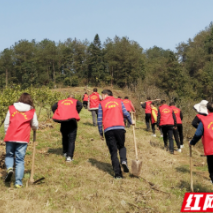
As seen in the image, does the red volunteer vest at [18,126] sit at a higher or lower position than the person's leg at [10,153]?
higher

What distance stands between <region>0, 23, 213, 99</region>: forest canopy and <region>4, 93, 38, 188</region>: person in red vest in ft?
142

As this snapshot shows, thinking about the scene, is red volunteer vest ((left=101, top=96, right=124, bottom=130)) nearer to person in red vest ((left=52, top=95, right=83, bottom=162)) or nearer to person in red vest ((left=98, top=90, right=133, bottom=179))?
person in red vest ((left=98, top=90, right=133, bottom=179))

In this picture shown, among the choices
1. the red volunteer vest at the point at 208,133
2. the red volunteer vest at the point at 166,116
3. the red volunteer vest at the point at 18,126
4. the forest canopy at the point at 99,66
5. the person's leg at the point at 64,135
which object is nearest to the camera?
the red volunteer vest at the point at 18,126

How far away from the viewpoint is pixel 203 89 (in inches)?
1980

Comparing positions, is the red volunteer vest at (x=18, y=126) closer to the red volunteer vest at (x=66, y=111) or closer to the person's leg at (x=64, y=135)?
the red volunteer vest at (x=66, y=111)

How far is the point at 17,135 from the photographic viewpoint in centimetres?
522

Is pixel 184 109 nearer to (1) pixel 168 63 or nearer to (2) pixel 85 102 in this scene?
(2) pixel 85 102

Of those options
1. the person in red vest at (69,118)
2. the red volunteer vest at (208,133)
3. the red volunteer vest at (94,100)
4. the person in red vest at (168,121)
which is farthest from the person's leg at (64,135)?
the red volunteer vest at (94,100)

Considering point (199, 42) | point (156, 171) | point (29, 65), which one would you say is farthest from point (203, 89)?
point (156, 171)

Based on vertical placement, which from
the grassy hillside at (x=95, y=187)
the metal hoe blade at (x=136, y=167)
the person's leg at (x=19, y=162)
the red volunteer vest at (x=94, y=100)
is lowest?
the grassy hillside at (x=95, y=187)

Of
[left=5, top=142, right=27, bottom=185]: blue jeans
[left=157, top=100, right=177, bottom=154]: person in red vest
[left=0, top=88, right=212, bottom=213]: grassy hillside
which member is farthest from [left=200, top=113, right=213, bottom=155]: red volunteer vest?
[left=157, top=100, right=177, bottom=154]: person in red vest

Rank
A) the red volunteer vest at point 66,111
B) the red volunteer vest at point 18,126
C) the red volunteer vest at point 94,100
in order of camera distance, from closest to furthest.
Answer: the red volunteer vest at point 18,126, the red volunteer vest at point 66,111, the red volunteer vest at point 94,100

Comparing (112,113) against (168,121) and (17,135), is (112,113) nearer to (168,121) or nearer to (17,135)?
(17,135)

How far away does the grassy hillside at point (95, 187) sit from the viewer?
181 inches
